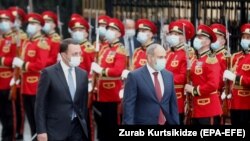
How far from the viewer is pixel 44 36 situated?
13758 millimetres

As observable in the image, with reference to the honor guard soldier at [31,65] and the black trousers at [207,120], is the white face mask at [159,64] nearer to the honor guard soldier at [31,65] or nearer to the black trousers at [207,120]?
the black trousers at [207,120]

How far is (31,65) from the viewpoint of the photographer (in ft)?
43.0

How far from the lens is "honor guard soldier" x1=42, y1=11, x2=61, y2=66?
13498 mm

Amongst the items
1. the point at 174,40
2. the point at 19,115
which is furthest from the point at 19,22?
the point at 174,40

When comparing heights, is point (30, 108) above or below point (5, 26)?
below

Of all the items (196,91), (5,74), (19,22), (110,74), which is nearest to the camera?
(196,91)

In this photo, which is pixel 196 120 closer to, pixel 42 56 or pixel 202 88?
pixel 202 88

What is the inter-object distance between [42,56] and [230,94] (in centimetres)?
282

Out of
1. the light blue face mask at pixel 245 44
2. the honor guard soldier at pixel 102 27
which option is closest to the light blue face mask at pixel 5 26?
the honor guard soldier at pixel 102 27

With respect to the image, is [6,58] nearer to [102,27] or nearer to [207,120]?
[102,27]

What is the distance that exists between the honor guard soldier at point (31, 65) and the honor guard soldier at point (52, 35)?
0.16 m

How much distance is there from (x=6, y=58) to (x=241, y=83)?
3757 mm

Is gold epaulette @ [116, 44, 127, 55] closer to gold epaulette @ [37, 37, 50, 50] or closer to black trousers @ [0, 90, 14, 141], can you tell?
gold epaulette @ [37, 37, 50, 50]

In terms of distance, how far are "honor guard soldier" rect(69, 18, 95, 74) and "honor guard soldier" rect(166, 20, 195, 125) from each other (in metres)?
1.45
